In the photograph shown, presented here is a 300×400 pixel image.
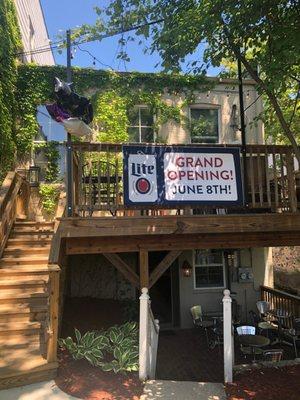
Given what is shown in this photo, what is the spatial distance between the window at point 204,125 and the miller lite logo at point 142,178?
6.36 metres

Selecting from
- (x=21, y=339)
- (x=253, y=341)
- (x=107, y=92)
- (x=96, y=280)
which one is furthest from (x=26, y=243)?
(x=107, y=92)

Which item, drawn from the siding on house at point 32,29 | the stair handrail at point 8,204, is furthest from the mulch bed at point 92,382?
the siding on house at point 32,29

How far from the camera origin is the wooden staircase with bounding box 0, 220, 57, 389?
5070 millimetres

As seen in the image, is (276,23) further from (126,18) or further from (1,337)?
(1,337)

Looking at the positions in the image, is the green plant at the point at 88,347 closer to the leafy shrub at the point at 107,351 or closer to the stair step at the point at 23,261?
the leafy shrub at the point at 107,351

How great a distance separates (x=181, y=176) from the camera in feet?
23.4

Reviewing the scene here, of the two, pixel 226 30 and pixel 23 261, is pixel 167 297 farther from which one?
pixel 226 30

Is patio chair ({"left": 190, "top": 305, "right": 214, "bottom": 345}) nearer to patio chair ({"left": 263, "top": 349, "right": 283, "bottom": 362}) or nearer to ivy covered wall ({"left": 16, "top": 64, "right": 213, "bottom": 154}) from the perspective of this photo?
patio chair ({"left": 263, "top": 349, "right": 283, "bottom": 362})

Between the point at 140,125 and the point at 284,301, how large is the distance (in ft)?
22.0

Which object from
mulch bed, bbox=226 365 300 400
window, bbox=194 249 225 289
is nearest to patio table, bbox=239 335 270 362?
mulch bed, bbox=226 365 300 400

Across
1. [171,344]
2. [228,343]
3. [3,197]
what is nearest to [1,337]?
[3,197]

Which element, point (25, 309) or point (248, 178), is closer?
point (25, 309)

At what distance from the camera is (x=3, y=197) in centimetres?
770

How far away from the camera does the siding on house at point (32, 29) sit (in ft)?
44.1
